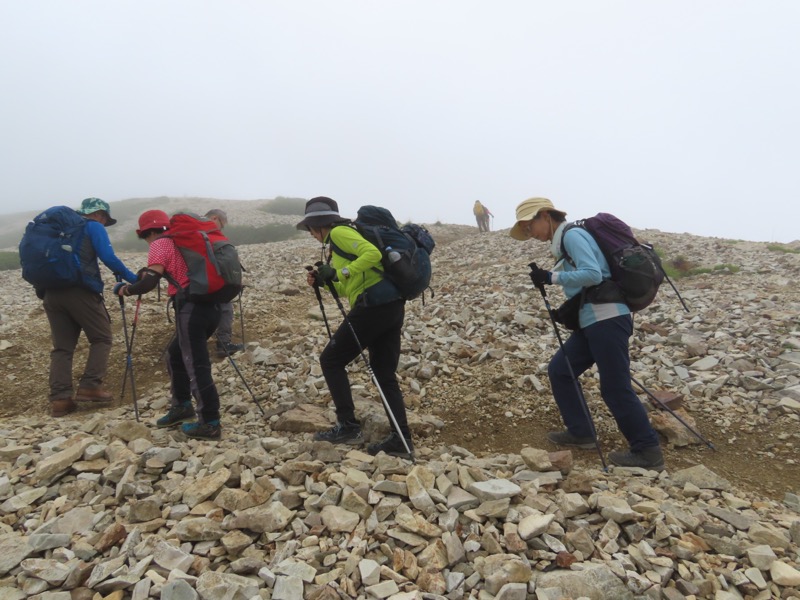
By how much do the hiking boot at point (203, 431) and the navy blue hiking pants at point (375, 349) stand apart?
61.6 inches

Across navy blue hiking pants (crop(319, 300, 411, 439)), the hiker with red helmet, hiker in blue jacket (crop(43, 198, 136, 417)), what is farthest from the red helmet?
navy blue hiking pants (crop(319, 300, 411, 439))

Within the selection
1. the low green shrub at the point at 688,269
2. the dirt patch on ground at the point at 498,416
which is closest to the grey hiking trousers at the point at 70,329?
the dirt patch on ground at the point at 498,416

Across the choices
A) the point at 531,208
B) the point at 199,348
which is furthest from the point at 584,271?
the point at 199,348

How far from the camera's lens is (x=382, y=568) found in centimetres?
309

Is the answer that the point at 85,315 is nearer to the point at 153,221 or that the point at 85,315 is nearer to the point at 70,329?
the point at 70,329

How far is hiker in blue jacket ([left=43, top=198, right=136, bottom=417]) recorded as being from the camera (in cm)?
637

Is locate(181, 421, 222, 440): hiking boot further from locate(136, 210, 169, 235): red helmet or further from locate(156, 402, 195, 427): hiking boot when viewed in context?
locate(136, 210, 169, 235): red helmet

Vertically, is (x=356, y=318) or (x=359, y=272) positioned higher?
(x=359, y=272)

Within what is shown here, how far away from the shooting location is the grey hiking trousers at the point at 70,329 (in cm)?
644

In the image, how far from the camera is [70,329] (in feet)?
21.7

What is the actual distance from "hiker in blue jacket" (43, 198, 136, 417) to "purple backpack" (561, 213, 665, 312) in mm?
5818

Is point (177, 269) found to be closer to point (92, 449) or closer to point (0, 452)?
point (92, 449)

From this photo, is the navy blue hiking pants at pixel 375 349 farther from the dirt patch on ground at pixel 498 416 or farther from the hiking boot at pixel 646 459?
the hiking boot at pixel 646 459

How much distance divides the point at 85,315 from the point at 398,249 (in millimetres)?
4931
